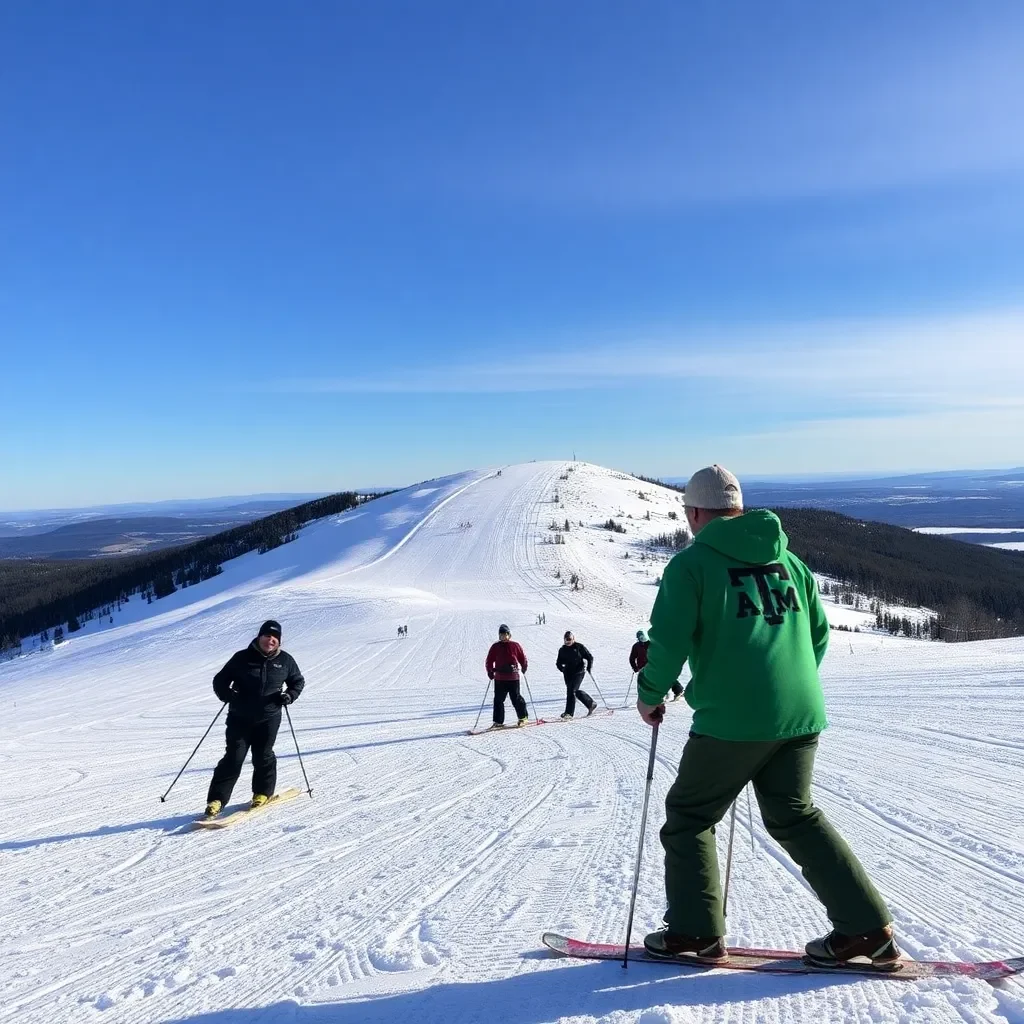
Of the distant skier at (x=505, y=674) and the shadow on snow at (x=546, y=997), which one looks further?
the distant skier at (x=505, y=674)

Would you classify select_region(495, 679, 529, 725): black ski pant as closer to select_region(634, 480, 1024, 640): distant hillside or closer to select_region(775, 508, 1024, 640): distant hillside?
select_region(634, 480, 1024, 640): distant hillside

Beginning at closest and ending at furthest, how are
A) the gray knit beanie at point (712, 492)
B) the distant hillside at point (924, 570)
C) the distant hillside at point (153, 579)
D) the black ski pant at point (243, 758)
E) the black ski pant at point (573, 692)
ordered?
the gray knit beanie at point (712, 492) → the black ski pant at point (243, 758) → the black ski pant at point (573, 692) → the distant hillside at point (924, 570) → the distant hillside at point (153, 579)

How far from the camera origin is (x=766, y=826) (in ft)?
9.54

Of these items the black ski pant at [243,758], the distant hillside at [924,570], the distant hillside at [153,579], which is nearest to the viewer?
the black ski pant at [243,758]

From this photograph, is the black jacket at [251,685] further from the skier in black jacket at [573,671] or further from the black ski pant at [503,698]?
the skier in black jacket at [573,671]

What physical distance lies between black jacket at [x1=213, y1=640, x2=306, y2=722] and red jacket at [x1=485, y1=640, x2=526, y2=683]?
5614 mm

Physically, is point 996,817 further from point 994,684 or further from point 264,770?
point 994,684

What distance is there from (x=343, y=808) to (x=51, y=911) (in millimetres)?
2527

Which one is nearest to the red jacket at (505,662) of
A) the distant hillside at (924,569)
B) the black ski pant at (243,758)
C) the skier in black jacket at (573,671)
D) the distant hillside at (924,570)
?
the skier in black jacket at (573,671)

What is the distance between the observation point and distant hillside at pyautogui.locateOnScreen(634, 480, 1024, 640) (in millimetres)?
69375

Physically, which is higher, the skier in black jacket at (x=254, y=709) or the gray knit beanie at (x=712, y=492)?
the gray knit beanie at (x=712, y=492)

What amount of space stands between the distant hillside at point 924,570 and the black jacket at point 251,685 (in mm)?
55421

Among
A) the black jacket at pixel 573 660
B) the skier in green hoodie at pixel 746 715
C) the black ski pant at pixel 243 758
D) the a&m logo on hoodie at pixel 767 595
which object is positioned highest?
the a&m logo on hoodie at pixel 767 595

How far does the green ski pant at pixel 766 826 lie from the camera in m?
2.88
